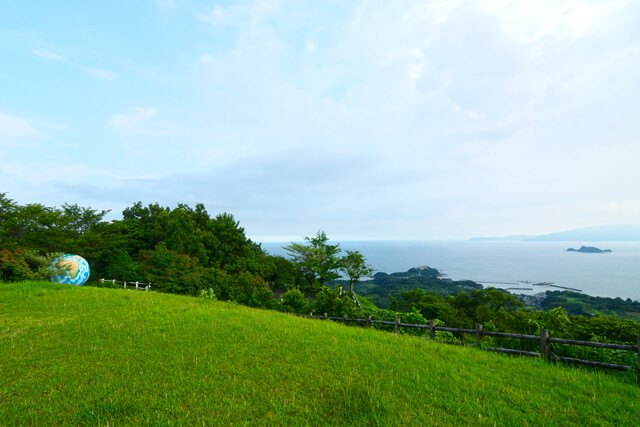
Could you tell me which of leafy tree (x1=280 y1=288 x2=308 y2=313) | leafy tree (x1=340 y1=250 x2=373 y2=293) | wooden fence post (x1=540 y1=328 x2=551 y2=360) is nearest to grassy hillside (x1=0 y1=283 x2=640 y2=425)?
wooden fence post (x1=540 y1=328 x2=551 y2=360)

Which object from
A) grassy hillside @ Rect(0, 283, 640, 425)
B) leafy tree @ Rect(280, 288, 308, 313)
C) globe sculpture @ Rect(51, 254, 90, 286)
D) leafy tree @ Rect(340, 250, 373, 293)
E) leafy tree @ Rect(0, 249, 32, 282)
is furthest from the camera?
leafy tree @ Rect(340, 250, 373, 293)

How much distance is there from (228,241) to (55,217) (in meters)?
19.2

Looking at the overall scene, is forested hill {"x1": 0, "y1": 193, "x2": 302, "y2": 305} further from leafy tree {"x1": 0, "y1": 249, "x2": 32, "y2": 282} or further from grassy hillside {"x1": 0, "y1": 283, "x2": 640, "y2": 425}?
grassy hillside {"x1": 0, "y1": 283, "x2": 640, "y2": 425}

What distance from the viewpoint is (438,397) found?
14.4 feet

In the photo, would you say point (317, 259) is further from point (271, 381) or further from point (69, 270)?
point (271, 381)

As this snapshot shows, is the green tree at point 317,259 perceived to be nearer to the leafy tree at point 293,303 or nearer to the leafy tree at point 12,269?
the leafy tree at point 293,303

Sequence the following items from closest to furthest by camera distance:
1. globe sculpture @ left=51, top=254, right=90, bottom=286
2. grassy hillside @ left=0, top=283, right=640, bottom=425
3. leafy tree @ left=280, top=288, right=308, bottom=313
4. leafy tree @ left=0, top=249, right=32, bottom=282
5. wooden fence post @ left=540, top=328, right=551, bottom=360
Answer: grassy hillside @ left=0, top=283, right=640, bottom=425 < wooden fence post @ left=540, top=328, right=551, bottom=360 < leafy tree @ left=0, top=249, right=32, bottom=282 < globe sculpture @ left=51, top=254, right=90, bottom=286 < leafy tree @ left=280, top=288, right=308, bottom=313

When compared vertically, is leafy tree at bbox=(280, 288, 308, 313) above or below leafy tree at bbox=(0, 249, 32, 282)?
below

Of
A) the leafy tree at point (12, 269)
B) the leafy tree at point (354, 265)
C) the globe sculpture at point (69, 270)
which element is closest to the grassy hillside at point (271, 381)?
the leafy tree at point (12, 269)

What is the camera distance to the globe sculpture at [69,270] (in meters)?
14.8

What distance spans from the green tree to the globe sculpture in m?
18.8

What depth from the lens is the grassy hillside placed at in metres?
3.81

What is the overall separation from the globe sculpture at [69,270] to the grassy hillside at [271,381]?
926 cm

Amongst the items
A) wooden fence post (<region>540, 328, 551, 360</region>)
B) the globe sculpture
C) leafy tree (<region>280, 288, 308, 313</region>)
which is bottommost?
leafy tree (<region>280, 288, 308, 313</region>)
